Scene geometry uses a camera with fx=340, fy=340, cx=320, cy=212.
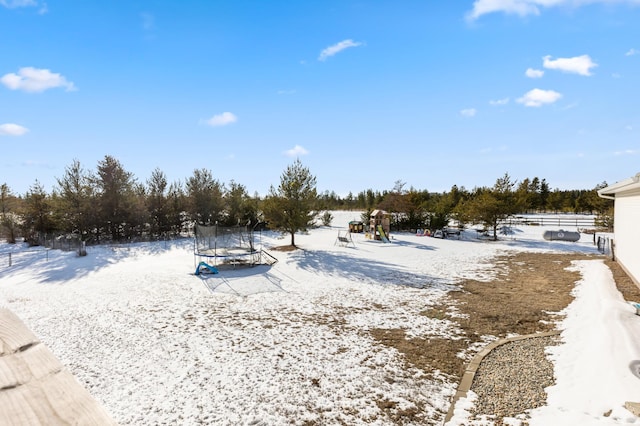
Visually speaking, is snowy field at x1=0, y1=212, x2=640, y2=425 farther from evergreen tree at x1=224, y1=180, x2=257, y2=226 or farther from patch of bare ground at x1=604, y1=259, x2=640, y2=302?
evergreen tree at x1=224, y1=180, x2=257, y2=226

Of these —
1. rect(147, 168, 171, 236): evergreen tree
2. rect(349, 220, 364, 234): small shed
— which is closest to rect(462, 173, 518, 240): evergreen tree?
rect(349, 220, 364, 234): small shed

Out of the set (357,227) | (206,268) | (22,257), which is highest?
(357,227)

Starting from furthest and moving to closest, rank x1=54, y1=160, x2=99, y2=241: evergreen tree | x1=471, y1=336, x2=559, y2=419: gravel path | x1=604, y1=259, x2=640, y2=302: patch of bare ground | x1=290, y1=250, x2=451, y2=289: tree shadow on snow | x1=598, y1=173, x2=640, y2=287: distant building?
x1=54, y1=160, x2=99, y2=241: evergreen tree → x1=290, y1=250, x2=451, y2=289: tree shadow on snow → x1=598, y1=173, x2=640, y2=287: distant building → x1=604, y1=259, x2=640, y2=302: patch of bare ground → x1=471, y1=336, x2=559, y2=419: gravel path

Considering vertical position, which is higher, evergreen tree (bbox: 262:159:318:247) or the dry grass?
evergreen tree (bbox: 262:159:318:247)

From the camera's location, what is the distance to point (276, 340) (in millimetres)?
7809

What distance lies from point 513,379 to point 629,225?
11436mm

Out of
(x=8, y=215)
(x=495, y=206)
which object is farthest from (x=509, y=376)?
(x=8, y=215)

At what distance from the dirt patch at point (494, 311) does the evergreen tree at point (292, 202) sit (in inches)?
435

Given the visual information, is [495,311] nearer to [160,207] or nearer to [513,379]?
[513,379]

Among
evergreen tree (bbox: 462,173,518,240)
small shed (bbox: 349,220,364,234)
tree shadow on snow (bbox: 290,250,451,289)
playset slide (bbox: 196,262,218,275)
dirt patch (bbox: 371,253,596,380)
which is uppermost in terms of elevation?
evergreen tree (bbox: 462,173,518,240)

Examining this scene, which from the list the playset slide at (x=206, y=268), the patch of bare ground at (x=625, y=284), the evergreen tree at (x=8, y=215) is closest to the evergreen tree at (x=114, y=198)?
the evergreen tree at (x=8, y=215)

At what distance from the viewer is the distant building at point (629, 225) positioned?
11.3 metres

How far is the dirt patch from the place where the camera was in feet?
23.2

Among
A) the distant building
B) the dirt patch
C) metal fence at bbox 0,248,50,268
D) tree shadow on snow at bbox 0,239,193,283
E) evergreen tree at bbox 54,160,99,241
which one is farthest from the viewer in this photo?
evergreen tree at bbox 54,160,99,241
